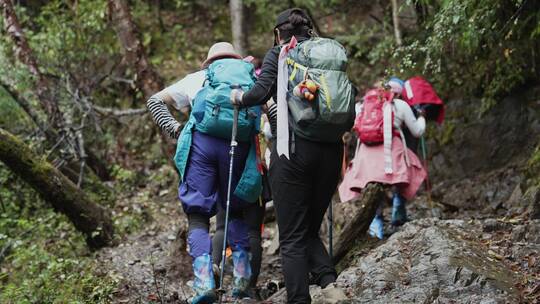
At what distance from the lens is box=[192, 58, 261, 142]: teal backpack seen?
556 centimetres

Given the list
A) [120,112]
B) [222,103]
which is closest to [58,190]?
[222,103]

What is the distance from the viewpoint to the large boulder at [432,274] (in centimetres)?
473

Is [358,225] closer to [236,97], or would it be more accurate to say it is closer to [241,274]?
[241,274]

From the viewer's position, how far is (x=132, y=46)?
10.6 metres

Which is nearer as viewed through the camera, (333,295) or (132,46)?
(333,295)

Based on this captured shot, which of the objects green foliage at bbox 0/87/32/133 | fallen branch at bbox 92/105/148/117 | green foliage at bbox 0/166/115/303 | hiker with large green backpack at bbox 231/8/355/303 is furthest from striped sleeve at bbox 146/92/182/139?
fallen branch at bbox 92/105/148/117

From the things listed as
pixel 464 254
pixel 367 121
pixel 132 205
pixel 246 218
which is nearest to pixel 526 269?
pixel 464 254

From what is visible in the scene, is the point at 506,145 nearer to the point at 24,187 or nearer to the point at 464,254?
the point at 464,254

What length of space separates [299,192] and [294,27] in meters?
1.25

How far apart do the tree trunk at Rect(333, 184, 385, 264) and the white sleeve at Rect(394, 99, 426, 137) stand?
3.48ft

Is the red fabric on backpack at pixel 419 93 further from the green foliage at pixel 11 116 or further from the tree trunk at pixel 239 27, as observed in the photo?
the green foliage at pixel 11 116

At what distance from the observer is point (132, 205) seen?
436 inches

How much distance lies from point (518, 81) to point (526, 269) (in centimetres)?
551

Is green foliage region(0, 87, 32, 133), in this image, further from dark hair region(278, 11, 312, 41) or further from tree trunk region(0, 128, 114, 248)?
dark hair region(278, 11, 312, 41)
